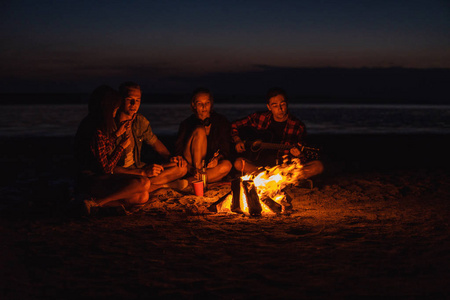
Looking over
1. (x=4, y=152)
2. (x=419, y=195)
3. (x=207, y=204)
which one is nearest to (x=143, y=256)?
(x=207, y=204)

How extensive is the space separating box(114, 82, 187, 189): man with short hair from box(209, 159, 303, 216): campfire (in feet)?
3.66

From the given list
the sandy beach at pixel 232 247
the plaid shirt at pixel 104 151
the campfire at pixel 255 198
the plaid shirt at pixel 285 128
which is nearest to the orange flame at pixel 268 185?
the campfire at pixel 255 198

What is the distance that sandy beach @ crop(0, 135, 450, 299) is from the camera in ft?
Result: 10.4

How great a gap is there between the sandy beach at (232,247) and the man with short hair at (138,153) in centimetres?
28

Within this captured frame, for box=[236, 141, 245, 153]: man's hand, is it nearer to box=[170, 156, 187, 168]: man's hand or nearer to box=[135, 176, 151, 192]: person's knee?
box=[170, 156, 187, 168]: man's hand

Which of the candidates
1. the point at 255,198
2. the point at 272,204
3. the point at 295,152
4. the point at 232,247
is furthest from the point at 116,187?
the point at 295,152

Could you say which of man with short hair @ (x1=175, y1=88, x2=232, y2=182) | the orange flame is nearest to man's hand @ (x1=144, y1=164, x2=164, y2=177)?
man with short hair @ (x1=175, y1=88, x2=232, y2=182)

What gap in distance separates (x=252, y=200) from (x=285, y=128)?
2031 millimetres

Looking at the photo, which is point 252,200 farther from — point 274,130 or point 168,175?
point 274,130

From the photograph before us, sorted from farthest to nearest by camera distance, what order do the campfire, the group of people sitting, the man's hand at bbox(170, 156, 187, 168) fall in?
the man's hand at bbox(170, 156, 187, 168)
the campfire
the group of people sitting

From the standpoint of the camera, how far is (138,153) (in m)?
6.29

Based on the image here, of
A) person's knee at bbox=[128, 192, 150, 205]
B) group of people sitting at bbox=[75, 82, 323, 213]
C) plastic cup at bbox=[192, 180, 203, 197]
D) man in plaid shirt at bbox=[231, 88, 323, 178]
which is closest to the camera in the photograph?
group of people sitting at bbox=[75, 82, 323, 213]

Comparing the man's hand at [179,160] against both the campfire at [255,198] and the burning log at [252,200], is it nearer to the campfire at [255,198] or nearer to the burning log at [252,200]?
the campfire at [255,198]

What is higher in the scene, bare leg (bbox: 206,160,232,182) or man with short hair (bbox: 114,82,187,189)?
man with short hair (bbox: 114,82,187,189)
